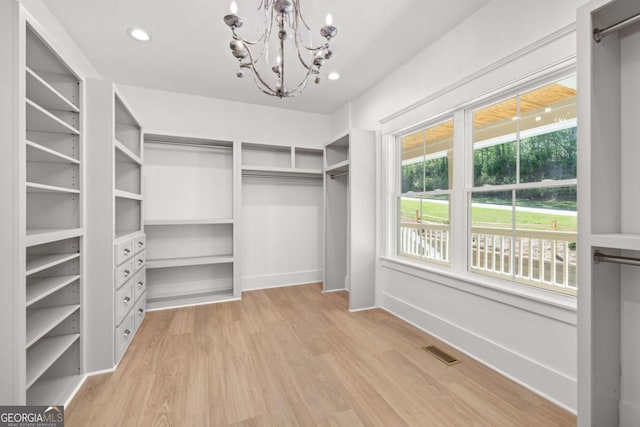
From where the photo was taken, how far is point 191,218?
373 cm

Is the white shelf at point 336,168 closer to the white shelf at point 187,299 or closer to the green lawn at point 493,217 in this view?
the green lawn at point 493,217

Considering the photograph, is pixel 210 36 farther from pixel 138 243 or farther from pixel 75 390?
pixel 75 390

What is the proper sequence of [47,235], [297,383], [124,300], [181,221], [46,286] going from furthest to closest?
[181,221] → [124,300] → [297,383] → [46,286] → [47,235]

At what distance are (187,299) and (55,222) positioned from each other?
1927 millimetres

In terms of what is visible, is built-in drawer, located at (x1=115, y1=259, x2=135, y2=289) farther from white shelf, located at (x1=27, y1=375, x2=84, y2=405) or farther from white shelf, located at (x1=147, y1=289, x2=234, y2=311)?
white shelf, located at (x1=147, y1=289, x2=234, y2=311)

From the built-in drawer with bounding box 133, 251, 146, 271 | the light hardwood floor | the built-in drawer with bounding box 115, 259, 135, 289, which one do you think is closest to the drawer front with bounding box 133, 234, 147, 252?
the built-in drawer with bounding box 133, 251, 146, 271

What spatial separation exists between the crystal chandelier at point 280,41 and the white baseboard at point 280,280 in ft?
8.94

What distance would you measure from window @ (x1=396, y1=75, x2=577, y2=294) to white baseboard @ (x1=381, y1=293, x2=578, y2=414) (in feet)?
1.71

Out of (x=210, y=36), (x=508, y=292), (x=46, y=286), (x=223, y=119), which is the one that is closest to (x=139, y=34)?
(x=210, y=36)

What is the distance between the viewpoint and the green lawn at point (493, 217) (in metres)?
1.80

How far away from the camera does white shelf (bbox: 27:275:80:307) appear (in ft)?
4.82

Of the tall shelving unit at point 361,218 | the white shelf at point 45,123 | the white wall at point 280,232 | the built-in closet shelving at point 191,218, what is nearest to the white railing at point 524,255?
the tall shelving unit at point 361,218

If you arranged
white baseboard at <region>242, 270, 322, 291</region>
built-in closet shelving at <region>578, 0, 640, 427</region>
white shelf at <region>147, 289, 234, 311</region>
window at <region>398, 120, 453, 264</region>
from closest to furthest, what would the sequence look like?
built-in closet shelving at <region>578, 0, 640, 427</region>, window at <region>398, 120, 453, 264</region>, white shelf at <region>147, 289, 234, 311</region>, white baseboard at <region>242, 270, 322, 291</region>

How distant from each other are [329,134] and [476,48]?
103 inches
